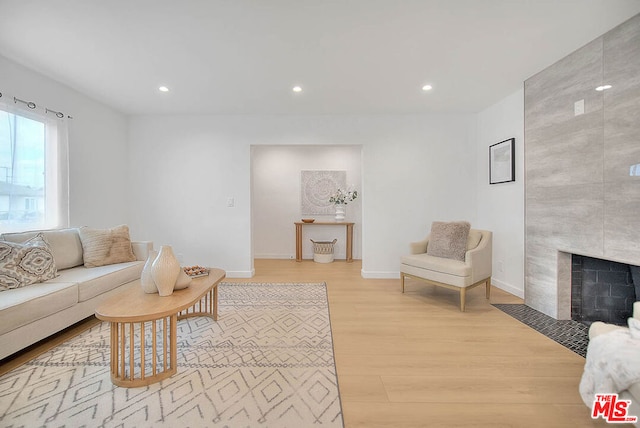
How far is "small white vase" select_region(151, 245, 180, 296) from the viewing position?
1.99 metres

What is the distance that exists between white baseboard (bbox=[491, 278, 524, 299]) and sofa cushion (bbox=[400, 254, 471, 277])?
0.91 m

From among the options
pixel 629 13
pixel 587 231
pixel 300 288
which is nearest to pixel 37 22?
pixel 300 288

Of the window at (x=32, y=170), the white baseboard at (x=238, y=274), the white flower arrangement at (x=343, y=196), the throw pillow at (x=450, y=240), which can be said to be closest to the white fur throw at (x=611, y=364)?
the throw pillow at (x=450, y=240)

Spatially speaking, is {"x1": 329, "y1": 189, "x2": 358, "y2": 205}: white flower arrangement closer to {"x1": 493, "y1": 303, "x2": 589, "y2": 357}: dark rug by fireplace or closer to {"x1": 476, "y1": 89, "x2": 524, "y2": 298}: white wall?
{"x1": 476, "y1": 89, "x2": 524, "y2": 298}: white wall

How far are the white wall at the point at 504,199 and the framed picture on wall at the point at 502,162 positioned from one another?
0.18 ft

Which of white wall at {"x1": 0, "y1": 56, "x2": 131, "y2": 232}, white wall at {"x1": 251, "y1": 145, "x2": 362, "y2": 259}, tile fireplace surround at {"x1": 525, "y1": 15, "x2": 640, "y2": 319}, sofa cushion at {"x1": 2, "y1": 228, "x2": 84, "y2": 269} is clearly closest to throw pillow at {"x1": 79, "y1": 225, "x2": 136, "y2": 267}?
sofa cushion at {"x1": 2, "y1": 228, "x2": 84, "y2": 269}

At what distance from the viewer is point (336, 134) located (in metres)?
4.23

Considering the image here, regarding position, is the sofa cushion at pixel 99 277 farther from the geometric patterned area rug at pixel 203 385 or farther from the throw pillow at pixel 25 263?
the geometric patterned area rug at pixel 203 385

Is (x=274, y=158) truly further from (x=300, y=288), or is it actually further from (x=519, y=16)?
(x=519, y=16)

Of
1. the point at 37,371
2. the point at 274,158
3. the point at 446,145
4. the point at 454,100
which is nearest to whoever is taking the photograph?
the point at 37,371

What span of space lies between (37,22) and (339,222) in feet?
14.9

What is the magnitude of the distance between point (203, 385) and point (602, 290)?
349cm

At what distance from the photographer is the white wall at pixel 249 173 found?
4.20 meters

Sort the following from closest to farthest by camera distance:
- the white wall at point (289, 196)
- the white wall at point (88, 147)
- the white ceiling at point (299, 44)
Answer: the white ceiling at point (299, 44)
the white wall at point (88, 147)
the white wall at point (289, 196)
